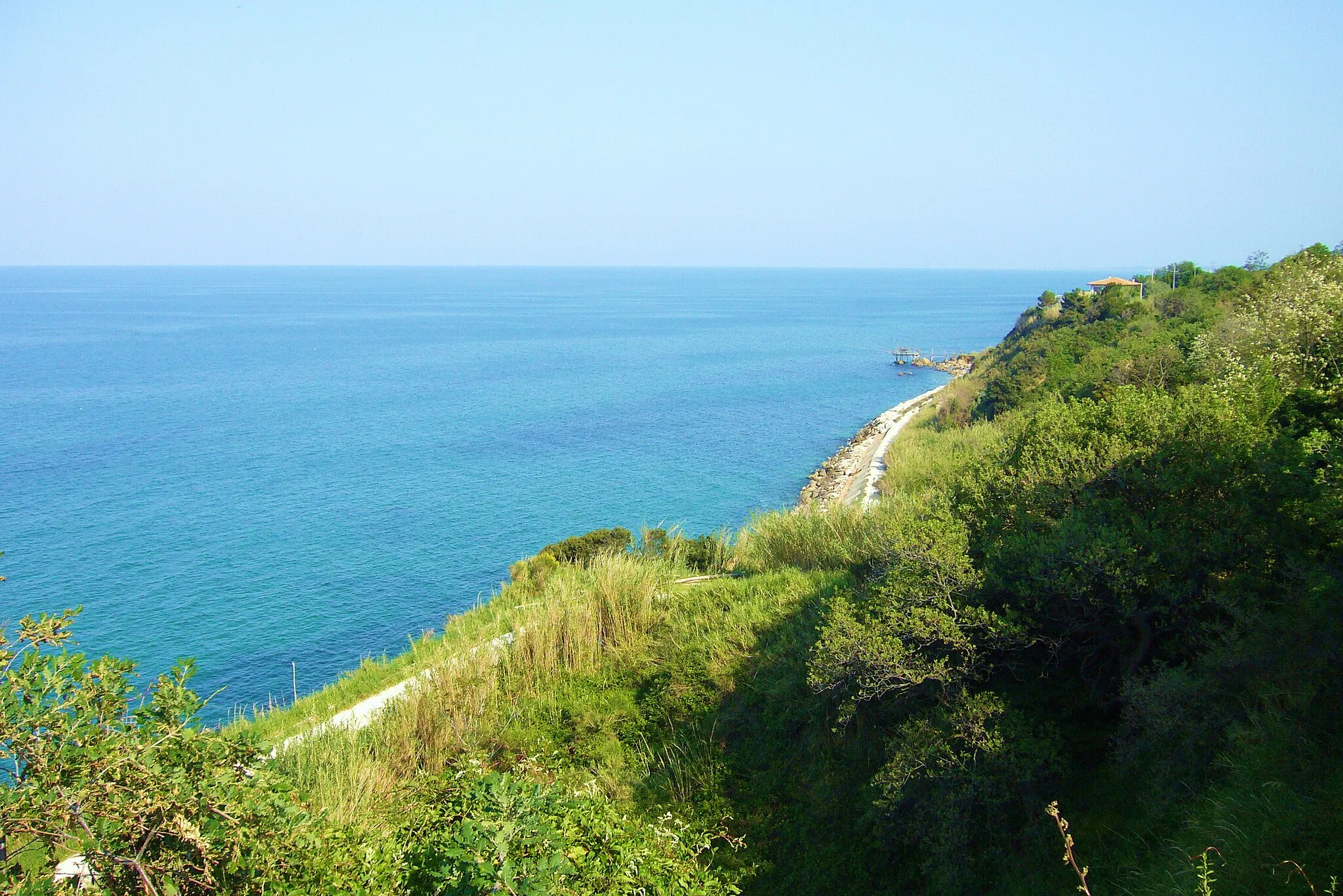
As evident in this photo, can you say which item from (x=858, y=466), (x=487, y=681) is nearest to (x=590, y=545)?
(x=487, y=681)

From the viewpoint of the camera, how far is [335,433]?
188 ft

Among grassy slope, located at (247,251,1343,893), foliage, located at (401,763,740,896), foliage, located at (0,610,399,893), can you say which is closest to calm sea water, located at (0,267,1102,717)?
grassy slope, located at (247,251,1343,893)

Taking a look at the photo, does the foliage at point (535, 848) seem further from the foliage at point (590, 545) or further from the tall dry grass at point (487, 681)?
the foliage at point (590, 545)

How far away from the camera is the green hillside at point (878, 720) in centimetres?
542

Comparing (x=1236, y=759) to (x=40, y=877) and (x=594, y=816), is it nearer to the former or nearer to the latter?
(x=594, y=816)

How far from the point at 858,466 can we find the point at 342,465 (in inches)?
1254

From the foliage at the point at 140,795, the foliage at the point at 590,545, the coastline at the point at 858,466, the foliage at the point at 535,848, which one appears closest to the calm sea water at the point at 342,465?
the coastline at the point at 858,466

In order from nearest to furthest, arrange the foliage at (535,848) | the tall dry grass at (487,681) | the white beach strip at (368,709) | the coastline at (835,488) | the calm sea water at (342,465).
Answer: the foliage at (535,848), the tall dry grass at (487,681), the white beach strip at (368,709), the coastline at (835,488), the calm sea water at (342,465)

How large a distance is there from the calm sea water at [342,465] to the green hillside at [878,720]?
14438mm

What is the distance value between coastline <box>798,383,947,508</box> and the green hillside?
64.5ft

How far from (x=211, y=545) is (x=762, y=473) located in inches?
1161

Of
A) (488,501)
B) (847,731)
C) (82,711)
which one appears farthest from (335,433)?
(82,711)

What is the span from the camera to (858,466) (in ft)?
156

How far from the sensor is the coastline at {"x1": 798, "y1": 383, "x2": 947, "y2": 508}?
1628 inches
